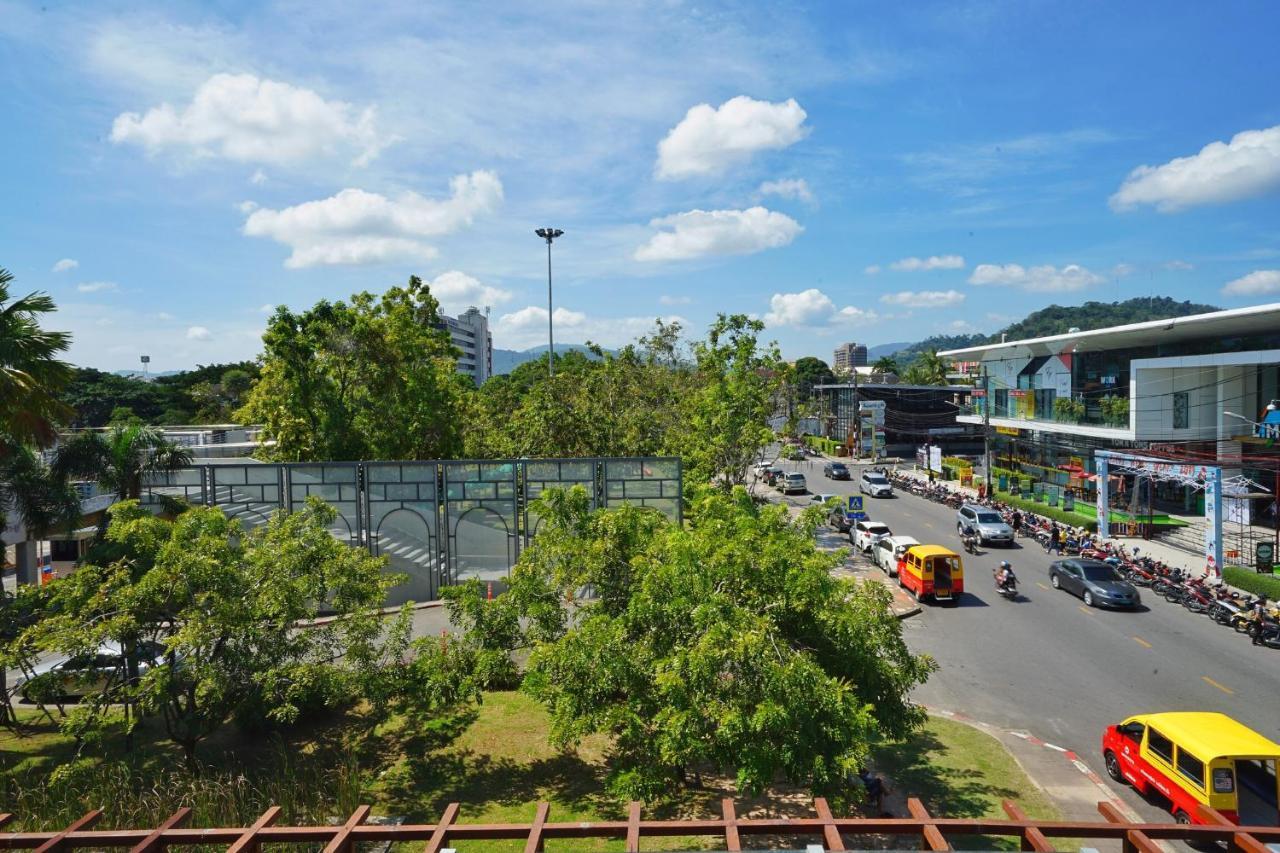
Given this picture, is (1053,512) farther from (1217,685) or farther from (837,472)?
(1217,685)

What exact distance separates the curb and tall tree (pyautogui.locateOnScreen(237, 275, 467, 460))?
2208cm

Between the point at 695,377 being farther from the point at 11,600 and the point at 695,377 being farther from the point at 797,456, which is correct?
the point at 11,600

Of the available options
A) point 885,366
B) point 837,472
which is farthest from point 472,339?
point 837,472

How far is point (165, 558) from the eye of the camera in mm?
11289

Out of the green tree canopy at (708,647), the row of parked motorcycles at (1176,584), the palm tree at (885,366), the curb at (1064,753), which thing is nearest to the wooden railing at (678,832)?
the green tree canopy at (708,647)

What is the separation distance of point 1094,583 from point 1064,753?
→ 36.3 ft

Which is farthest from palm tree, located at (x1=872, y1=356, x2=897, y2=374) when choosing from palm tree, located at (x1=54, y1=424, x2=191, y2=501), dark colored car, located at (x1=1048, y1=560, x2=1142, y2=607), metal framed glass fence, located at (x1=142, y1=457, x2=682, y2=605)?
palm tree, located at (x1=54, y1=424, x2=191, y2=501)

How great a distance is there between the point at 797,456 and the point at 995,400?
20.6 m

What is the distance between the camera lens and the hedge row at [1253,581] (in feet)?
71.8

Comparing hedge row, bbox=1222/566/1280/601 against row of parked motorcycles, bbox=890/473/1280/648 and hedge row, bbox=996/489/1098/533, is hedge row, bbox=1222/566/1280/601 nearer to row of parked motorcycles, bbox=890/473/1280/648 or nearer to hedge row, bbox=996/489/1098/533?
row of parked motorcycles, bbox=890/473/1280/648

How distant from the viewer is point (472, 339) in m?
158

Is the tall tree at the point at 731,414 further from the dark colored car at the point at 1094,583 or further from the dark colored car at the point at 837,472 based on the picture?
the dark colored car at the point at 837,472

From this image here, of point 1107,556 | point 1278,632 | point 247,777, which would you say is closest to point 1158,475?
point 1107,556

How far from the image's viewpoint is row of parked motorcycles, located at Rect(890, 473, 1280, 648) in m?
18.8
